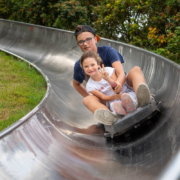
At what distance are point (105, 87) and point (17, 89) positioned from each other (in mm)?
2539

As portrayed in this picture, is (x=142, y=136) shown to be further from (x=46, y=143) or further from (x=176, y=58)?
→ (x=176, y=58)

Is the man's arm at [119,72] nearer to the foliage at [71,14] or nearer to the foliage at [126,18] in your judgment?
the foliage at [126,18]

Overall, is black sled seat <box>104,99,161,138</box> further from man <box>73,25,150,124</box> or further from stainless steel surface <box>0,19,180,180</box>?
stainless steel surface <box>0,19,180,180</box>

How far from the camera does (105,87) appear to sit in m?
2.84

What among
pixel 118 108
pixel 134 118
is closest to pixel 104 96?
pixel 118 108

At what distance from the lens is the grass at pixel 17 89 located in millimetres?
3783

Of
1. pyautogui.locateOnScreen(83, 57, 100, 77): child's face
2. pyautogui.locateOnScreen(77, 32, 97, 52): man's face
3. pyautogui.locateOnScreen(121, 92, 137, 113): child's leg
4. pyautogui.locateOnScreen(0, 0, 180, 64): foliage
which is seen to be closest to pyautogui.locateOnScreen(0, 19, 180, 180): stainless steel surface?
pyautogui.locateOnScreen(121, 92, 137, 113): child's leg

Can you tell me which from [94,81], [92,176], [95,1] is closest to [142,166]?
[92,176]

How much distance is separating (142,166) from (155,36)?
5.61 m

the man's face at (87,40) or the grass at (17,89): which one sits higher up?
the man's face at (87,40)

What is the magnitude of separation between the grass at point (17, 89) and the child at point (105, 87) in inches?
54.4

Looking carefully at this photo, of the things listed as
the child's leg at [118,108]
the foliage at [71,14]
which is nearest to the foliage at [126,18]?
the foliage at [71,14]

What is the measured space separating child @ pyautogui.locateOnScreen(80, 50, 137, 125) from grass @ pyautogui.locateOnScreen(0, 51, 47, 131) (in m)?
1.38

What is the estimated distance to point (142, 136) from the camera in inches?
98.3
